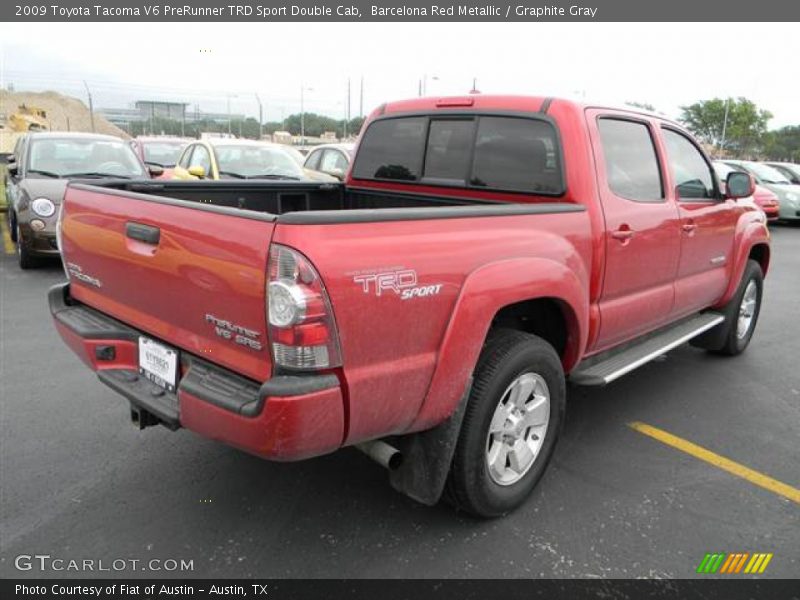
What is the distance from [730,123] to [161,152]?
47134mm

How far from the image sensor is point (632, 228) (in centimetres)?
348

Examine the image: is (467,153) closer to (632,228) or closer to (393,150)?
(393,150)

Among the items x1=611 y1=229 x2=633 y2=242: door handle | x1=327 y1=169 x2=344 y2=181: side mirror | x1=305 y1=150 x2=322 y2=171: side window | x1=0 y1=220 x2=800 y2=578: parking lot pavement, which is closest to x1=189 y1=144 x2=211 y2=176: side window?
x1=327 y1=169 x2=344 y2=181: side mirror

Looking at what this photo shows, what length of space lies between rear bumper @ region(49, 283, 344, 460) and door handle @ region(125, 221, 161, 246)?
1.47 ft

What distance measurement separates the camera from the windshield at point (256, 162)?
980 centimetres

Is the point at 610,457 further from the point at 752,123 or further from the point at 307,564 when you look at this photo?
the point at 752,123

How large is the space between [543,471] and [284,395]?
1.64m

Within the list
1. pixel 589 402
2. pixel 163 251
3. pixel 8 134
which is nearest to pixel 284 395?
pixel 163 251

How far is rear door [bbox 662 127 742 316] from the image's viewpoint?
4109 millimetres

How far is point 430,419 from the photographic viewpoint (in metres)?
2.47

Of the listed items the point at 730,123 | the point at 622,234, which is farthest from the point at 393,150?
the point at 730,123

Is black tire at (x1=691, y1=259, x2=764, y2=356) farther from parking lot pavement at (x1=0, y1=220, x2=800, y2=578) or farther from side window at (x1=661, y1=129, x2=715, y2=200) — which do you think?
side window at (x1=661, y1=129, x2=715, y2=200)

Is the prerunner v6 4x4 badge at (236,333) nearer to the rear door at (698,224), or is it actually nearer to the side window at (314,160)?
the rear door at (698,224)

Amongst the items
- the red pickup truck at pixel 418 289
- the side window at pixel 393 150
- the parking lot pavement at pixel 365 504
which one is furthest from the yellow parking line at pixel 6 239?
the side window at pixel 393 150
